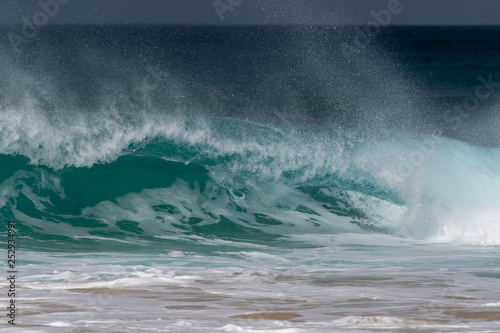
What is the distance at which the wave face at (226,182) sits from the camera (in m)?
8.06

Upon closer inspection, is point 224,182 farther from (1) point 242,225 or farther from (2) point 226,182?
(1) point 242,225

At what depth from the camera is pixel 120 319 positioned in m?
3.96

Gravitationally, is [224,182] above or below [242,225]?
above

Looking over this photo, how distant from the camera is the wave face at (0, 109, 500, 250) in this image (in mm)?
8062

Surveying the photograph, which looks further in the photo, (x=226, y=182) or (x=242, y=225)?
(x=226, y=182)

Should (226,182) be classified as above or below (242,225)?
above

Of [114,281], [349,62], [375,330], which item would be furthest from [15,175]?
[349,62]

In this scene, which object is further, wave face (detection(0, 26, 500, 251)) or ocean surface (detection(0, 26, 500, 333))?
wave face (detection(0, 26, 500, 251))

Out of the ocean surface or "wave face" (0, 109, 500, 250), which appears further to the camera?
"wave face" (0, 109, 500, 250)

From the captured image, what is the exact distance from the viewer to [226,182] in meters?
9.80

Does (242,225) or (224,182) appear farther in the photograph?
(224,182)

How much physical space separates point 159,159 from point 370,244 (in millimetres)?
3946

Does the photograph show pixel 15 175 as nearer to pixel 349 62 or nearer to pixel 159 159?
pixel 159 159

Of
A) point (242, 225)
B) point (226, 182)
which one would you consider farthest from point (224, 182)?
point (242, 225)
